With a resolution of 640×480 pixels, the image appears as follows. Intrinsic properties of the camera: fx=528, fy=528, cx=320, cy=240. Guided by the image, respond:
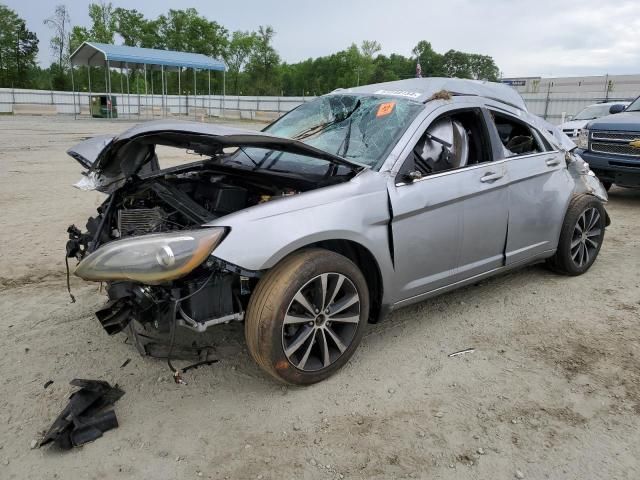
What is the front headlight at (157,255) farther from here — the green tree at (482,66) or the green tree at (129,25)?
the green tree at (482,66)

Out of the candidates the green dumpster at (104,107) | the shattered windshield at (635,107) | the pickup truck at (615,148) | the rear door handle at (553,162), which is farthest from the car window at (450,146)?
the green dumpster at (104,107)

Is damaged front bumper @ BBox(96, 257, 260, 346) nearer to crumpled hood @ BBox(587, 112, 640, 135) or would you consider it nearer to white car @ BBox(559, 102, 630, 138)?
crumpled hood @ BBox(587, 112, 640, 135)

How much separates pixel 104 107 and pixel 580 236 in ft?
109

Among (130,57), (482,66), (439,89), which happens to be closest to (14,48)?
(130,57)

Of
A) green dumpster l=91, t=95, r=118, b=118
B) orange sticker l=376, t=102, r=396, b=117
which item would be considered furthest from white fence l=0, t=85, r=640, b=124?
orange sticker l=376, t=102, r=396, b=117

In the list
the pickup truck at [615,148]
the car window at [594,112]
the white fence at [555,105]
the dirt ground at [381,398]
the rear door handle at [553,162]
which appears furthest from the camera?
the white fence at [555,105]

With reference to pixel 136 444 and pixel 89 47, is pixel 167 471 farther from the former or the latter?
pixel 89 47

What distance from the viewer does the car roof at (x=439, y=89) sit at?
3998 mm

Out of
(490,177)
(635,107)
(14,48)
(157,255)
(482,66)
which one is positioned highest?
(482,66)

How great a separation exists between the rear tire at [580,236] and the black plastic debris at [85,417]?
3838 mm

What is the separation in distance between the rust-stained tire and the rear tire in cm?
244

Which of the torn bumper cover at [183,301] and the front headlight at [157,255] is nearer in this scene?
the front headlight at [157,255]

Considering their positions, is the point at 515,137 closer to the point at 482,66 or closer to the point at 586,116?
the point at 586,116

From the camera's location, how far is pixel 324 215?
3.00 meters
